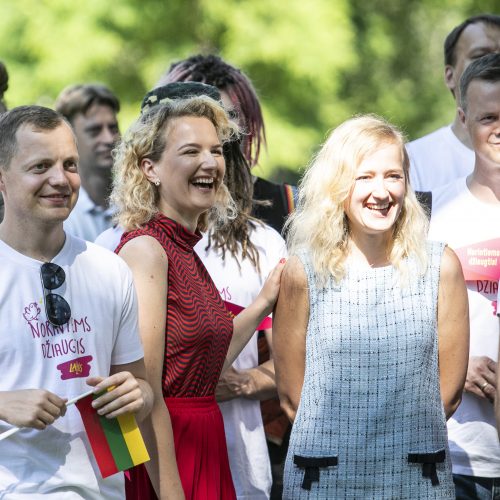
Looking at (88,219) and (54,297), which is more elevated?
(88,219)

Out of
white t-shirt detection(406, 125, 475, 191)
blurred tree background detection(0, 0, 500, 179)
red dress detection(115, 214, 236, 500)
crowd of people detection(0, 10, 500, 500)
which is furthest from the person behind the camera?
blurred tree background detection(0, 0, 500, 179)

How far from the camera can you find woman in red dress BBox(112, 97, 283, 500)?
387 centimetres

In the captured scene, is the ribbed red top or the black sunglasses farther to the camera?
the ribbed red top

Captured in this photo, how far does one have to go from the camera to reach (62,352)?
11.4ft

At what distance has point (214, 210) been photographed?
4.66 m

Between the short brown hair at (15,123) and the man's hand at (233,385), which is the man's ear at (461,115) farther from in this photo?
the short brown hair at (15,123)

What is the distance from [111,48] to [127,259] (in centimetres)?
942

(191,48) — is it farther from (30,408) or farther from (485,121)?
(30,408)

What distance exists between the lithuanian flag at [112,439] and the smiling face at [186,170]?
91cm

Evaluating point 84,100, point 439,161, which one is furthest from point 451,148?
point 84,100

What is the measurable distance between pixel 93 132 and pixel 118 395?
4.32 m

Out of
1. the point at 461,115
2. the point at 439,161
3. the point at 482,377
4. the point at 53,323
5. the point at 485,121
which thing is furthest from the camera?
the point at 439,161

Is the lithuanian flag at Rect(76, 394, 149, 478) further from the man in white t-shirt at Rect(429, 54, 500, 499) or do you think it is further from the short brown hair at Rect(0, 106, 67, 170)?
the man in white t-shirt at Rect(429, 54, 500, 499)

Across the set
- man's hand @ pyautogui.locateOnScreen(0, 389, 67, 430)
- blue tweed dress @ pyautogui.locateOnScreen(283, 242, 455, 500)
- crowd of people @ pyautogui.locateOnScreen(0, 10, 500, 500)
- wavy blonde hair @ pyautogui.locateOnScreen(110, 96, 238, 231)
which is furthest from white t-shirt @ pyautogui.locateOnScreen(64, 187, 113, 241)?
man's hand @ pyautogui.locateOnScreen(0, 389, 67, 430)
